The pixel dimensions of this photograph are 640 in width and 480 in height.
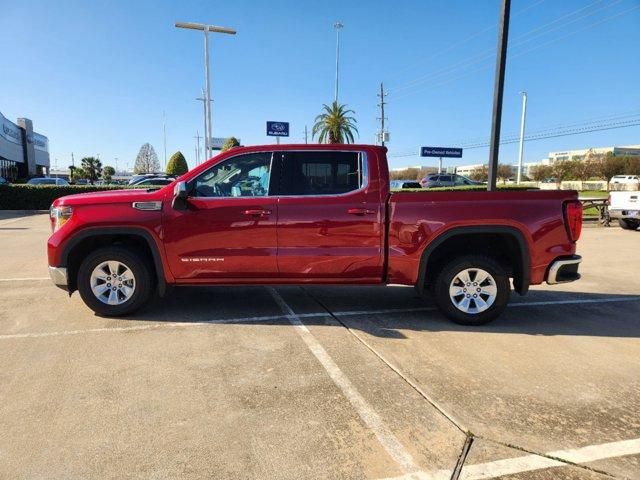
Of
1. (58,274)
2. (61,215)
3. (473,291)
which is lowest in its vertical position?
(473,291)

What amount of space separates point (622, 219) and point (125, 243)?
16294mm

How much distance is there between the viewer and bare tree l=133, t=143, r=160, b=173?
10262 centimetres

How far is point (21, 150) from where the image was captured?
5631 cm

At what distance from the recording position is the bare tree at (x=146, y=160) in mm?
102625

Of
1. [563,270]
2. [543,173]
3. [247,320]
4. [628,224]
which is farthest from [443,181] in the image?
[543,173]

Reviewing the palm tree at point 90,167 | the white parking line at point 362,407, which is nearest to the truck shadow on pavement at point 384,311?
the white parking line at point 362,407

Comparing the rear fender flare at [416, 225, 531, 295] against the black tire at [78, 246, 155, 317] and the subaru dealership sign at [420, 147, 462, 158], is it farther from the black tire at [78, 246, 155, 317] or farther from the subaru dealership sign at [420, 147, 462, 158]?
the subaru dealership sign at [420, 147, 462, 158]

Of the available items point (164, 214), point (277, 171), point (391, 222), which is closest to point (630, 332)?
point (391, 222)

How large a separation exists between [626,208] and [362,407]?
15359 mm

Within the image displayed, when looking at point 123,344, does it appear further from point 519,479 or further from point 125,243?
point 519,479

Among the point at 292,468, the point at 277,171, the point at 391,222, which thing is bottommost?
the point at 292,468

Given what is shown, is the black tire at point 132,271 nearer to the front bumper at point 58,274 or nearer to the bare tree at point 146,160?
the front bumper at point 58,274

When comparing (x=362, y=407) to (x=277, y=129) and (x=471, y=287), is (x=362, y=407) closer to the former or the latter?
(x=471, y=287)

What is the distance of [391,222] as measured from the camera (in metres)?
5.01
